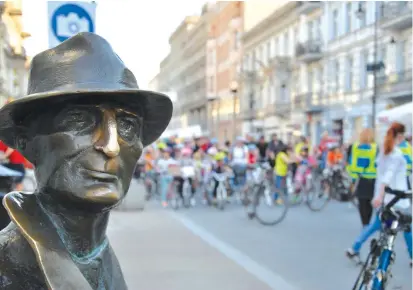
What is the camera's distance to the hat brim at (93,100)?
1.30 m

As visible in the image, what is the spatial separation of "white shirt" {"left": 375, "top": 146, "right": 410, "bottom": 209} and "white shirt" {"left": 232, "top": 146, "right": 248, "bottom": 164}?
8.25 metres

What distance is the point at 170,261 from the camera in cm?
743

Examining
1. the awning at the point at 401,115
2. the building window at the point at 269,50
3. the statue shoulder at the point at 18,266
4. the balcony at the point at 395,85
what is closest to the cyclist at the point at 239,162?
the awning at the point at 401,115

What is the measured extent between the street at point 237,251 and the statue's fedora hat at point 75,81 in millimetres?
4962

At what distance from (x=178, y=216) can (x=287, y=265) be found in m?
5.08

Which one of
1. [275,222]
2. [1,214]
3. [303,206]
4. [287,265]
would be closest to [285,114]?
[303,206]

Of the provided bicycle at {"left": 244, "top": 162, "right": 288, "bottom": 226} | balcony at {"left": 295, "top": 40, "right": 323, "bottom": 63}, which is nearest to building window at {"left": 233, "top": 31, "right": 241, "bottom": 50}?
balcony at {"left": 295, "top": 40, "right": 323, "bottom": 63}

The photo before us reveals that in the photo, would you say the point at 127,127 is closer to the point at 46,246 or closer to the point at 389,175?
the point at 46,246

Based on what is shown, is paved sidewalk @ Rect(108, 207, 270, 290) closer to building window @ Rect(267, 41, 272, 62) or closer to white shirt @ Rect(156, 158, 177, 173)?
white shirt @ Rect(156, 158, 177, 173)

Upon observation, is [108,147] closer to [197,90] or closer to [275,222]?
[275,222]

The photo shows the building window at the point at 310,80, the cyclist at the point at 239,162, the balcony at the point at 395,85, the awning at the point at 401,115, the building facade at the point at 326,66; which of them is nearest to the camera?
the awning at the point at 401,115

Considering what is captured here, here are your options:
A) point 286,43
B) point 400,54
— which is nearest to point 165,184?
point 400,54

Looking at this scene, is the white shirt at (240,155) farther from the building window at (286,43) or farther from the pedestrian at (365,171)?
the building window at (286,43)

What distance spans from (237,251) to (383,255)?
3.23 meters
